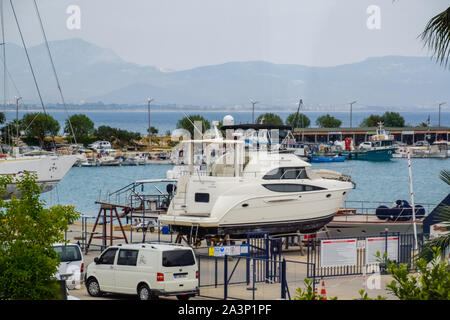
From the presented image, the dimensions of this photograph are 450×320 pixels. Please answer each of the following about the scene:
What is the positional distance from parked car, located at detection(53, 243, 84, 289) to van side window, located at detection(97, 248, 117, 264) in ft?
5.07

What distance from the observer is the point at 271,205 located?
98.2 ft

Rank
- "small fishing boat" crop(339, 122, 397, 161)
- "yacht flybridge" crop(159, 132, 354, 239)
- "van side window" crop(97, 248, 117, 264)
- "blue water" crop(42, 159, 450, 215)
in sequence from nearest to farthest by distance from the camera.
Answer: "van side window" crop(97, 248, 117, 264) < "yacht flybridge" crop(159, 132, 354, 239) < "blue water" crop(42, 159, 450, 215) < "small fishing boat" crop(339, 122, 397, 161)

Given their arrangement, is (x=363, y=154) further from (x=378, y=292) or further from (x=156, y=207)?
(x=378, y=292)

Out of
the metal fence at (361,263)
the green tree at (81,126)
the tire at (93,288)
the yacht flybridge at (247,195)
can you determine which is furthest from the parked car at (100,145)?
the tire at (93,288)

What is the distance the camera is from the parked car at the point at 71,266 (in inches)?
880

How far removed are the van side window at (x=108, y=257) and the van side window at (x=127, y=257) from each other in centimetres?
29

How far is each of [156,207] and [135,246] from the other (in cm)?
1582

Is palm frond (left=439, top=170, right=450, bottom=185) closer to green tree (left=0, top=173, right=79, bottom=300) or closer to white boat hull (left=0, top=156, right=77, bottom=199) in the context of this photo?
green tree (left=0, top=173, right=79, bottom=300)

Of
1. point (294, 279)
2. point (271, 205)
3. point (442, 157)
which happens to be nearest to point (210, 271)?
point (294, 279)

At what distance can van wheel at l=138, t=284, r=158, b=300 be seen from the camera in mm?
19688

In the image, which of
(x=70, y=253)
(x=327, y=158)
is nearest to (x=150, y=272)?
(x=70, y=253)

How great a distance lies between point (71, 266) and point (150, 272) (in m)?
3.73

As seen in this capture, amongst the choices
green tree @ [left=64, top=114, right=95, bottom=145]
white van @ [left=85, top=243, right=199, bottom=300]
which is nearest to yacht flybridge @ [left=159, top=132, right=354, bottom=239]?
white van @ [left=85, top=243, right=199, bottom=300]

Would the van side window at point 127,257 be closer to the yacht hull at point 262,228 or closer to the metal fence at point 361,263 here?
the metal fence at point 361,263
